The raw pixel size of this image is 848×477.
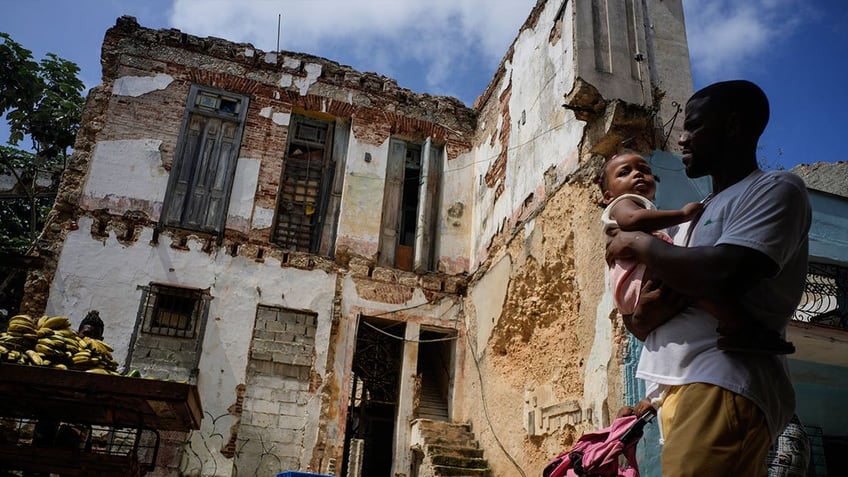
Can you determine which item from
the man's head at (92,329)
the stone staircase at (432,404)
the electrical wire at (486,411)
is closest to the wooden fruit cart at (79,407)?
the man's head at (92,329)

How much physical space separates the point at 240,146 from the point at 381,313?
410cm

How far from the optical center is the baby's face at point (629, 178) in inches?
97.5

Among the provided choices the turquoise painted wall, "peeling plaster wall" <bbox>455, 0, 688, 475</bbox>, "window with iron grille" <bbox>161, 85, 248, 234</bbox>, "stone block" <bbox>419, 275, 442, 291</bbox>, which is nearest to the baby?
"peeling plaster wall" <bbox>455, 0, 688, 475</bbox>

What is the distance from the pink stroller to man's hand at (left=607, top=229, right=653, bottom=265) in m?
0.58

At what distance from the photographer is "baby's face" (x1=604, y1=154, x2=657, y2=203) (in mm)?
2477

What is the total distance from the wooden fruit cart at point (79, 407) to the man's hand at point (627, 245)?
3011 millimetres

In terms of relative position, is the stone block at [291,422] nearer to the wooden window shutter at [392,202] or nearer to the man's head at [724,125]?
the wooden window shutter at [392,202]

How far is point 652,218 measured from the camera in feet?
6.79

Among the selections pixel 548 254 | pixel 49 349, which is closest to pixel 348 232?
pixel 548 254

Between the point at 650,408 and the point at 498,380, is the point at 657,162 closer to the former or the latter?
the point at 498,380

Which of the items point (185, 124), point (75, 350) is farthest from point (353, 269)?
point (75, 350)

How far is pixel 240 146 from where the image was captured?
1177 centimetres

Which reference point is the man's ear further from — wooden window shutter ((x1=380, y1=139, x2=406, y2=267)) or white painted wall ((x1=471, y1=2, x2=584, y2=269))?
wooden window shutter ((x1=380, y1=139, x2=406, y2=267))

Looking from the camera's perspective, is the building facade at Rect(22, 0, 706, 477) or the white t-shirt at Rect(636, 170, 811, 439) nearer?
the white t-shirt at Rect(636, 170, 811, 439)
